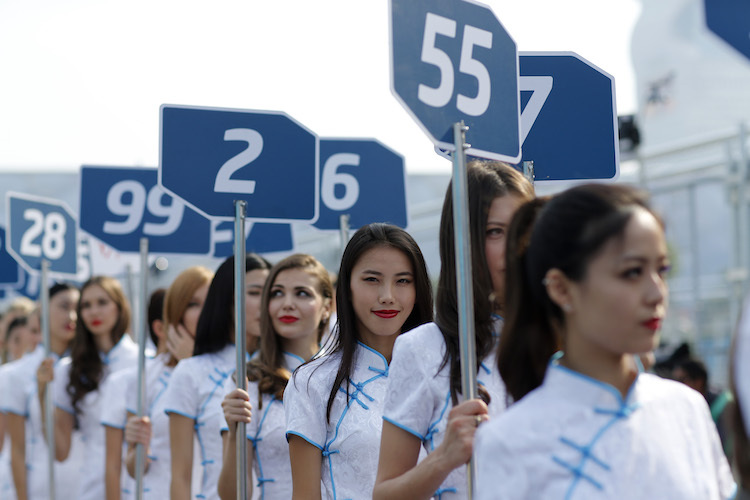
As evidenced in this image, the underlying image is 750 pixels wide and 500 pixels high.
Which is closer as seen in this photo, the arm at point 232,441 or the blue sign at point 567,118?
the blue sign at point 567,118

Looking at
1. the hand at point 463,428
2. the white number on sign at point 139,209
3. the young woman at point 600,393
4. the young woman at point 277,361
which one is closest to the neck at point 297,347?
the young woman at point 277,361

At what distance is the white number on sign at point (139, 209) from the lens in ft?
19.8

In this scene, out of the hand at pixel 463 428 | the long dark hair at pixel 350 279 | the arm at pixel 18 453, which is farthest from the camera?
the arm at pixel 18 453

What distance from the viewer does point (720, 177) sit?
24.6ft

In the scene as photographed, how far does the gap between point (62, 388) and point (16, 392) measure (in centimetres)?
104

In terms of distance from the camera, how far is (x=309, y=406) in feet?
11.4

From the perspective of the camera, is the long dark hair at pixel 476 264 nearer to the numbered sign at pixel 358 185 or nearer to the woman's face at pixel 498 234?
the woman's face at pixel 498 234

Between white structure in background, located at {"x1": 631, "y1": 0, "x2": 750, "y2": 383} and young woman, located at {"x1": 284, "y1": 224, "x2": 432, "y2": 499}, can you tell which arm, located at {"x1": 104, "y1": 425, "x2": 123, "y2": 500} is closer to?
young woman, located at {"x1": 284, "y1": 224, "x2": 432, "y2": 499}

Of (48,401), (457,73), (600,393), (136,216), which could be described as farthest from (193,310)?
(600,393)

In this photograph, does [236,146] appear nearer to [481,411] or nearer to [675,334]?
[481,411]

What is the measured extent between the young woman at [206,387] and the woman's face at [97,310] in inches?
70.1

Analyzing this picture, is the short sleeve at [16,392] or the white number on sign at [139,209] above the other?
the white number on sign at [139,209]

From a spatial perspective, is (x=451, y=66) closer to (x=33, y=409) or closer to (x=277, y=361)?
(x=277, y=361)

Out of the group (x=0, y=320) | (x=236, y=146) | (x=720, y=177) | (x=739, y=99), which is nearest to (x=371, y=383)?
(x=236, y=146)
